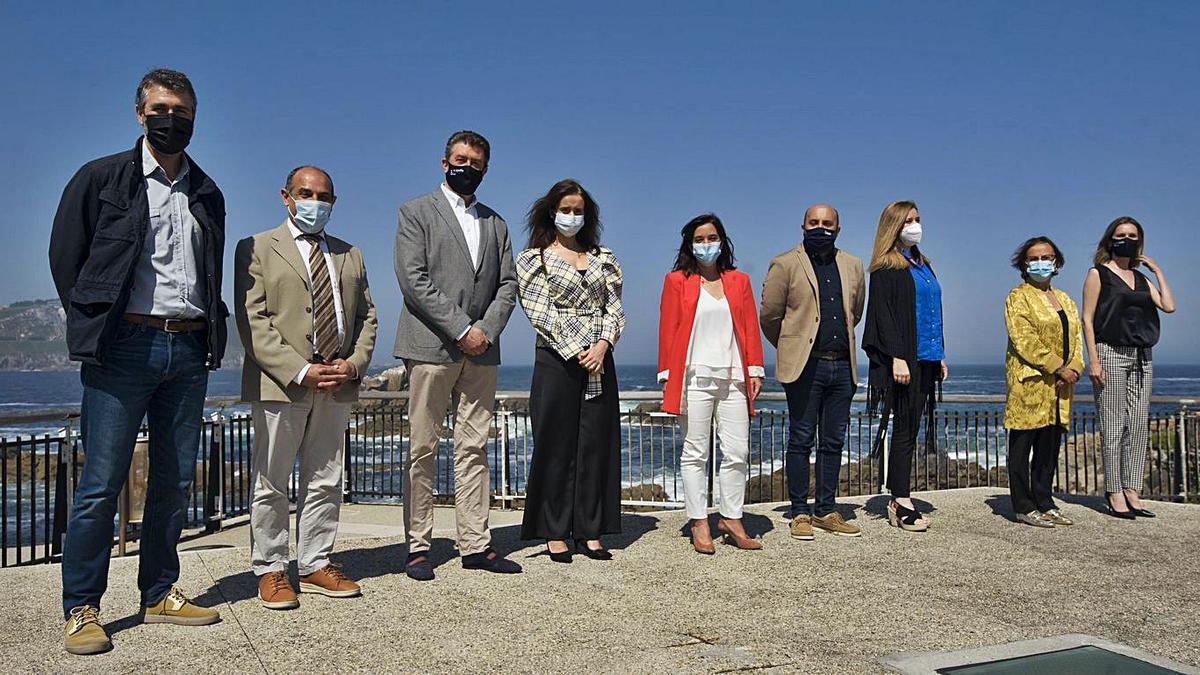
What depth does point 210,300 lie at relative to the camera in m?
3.95

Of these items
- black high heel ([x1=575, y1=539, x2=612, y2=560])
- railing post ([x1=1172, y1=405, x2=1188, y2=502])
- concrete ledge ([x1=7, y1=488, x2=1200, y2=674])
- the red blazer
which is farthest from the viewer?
railing post ([x1=1172, y1=405, x2=1188, y2=502])

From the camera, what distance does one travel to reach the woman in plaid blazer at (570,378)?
5.29m

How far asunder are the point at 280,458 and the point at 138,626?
2.97 feet

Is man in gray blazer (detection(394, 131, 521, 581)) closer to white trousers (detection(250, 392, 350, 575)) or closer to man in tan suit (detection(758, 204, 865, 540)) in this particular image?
white trousers (detection(250, 392, 350, 575))

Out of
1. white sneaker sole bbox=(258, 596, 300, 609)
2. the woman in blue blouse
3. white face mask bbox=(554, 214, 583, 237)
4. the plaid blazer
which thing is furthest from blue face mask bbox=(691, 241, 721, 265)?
white sneaker sole bbox=(258, 596, 300, 609)

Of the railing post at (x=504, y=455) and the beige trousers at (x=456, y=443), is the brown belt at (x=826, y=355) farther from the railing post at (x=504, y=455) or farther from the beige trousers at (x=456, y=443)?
the railing post at (x=504, y=455)

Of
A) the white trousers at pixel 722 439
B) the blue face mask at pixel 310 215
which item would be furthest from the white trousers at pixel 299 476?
the white trousers at pixel 722 439

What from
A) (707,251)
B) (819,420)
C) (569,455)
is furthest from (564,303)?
(819,420)

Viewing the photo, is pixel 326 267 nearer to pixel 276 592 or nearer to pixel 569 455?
pixel 276 592

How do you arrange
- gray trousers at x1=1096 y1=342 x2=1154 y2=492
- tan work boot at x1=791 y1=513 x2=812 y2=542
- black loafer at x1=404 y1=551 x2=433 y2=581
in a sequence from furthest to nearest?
gray trousers at x1=1096 y1=342 x2=1154 y2=492
tan work boot at x1=791 y1=513 x2=812 y2=542
black loafer at x1=404 y1=551 x2=433 y2=581

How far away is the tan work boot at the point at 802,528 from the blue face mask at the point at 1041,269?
2451 mm

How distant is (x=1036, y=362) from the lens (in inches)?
253

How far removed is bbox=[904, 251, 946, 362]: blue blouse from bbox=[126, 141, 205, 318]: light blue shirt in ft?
14.6

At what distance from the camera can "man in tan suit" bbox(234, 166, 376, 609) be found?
168 inches
